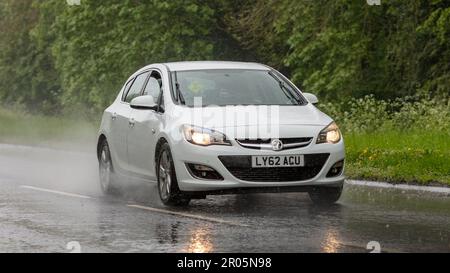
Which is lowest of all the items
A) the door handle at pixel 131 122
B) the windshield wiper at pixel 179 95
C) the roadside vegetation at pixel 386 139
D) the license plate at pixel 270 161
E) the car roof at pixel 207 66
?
the roadside vegetation at pixel 386 139

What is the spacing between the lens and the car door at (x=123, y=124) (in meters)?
15.0

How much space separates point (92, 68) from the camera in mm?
37375

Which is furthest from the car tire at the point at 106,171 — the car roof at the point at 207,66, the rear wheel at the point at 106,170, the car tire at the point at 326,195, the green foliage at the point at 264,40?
the green foliage at the point at 264,40

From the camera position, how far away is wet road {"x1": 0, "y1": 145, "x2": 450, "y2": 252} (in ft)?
33.9

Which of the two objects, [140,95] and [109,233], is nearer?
[109,233]

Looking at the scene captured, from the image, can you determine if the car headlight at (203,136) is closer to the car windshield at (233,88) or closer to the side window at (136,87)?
the car windshield at (233,88)

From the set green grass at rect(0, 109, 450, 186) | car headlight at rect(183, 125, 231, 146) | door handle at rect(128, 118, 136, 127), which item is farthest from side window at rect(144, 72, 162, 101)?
green grass at rect(0, 109, 450, 186)

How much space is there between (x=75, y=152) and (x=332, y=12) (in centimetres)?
860

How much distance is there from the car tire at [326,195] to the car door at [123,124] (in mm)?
2583

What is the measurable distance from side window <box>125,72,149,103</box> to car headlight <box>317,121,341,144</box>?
3.17m

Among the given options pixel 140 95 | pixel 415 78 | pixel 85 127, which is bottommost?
pixel 85 127
